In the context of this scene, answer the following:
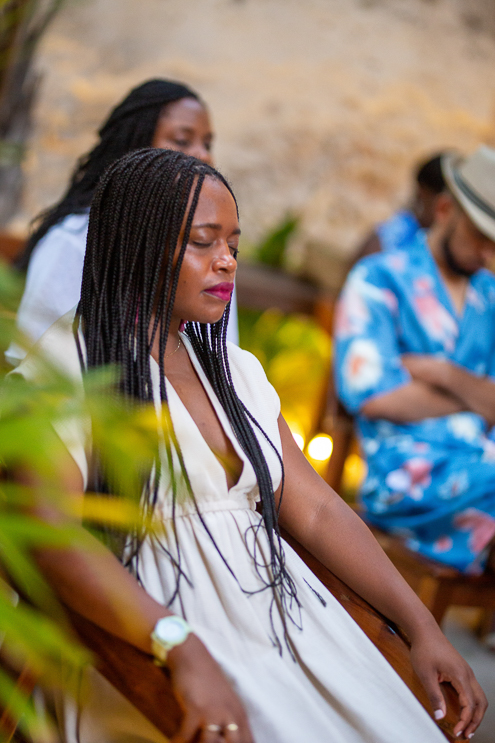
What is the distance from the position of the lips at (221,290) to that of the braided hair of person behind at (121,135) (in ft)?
2.91

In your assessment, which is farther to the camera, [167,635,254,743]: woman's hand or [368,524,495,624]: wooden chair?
[368,524,495,624]: wooden chair

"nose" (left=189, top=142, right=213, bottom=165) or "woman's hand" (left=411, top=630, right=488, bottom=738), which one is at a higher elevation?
"nose" (left=189, top=142, right=213, bottom=165)

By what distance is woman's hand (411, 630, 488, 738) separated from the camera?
111 centimetres

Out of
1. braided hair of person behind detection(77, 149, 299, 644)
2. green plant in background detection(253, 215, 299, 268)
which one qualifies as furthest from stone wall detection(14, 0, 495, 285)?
braided hair of person behind detection(77, 149, 299, 644)

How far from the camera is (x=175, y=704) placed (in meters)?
0.90

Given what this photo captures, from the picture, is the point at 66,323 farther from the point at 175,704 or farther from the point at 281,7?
the point at 281,7

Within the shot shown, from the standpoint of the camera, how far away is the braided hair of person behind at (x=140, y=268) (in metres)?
1.02

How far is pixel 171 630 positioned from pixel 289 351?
358 centimetres

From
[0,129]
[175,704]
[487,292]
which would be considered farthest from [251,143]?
[175,704]

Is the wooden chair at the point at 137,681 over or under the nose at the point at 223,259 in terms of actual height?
under

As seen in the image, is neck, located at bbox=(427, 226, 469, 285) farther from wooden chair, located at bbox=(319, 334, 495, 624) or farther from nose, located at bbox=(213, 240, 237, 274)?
nose, located at bbox=(213, 240, 237, 274)

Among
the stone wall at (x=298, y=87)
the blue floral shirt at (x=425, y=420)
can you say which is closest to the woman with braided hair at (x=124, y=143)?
the blue floral shirt at (x=425, y=420)

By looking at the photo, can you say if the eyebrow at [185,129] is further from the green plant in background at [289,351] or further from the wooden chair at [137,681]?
the green plant in background at [289,351]

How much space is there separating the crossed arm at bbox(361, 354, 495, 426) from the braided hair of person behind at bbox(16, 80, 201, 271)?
1046 millimetres
